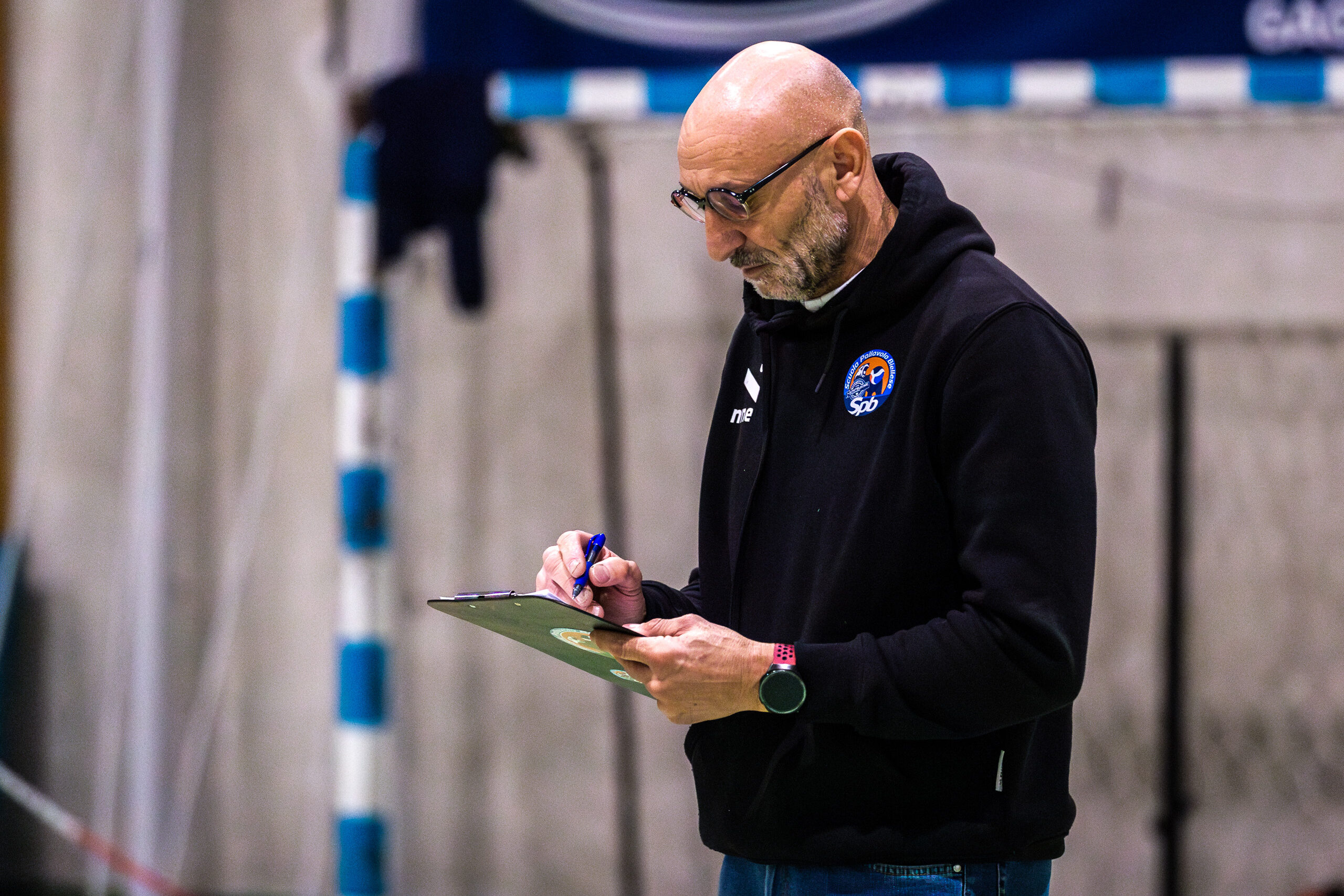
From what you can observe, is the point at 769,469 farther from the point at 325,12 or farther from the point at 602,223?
the point at 325,12

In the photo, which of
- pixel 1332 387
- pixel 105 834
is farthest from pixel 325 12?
pixel 1332 387

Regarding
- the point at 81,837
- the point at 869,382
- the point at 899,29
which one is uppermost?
the point at 899,29

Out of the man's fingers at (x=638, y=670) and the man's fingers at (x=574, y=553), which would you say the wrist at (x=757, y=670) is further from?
the man's fingers at (x=574, y=553)

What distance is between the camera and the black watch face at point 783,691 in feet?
3.91

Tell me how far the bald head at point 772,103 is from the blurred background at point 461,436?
74.2 inches

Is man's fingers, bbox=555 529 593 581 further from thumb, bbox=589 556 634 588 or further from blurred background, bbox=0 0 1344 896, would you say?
blurred background, bbox=0 0 1344 896

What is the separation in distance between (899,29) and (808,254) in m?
1.99

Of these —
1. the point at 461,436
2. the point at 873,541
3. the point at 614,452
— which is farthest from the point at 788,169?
the point at 461,436

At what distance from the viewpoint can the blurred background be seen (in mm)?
3350

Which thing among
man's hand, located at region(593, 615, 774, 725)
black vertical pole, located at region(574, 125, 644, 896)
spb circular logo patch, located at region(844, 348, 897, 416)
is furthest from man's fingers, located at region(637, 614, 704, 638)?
black vertical pole, located at region(574, 125, 644, 896)

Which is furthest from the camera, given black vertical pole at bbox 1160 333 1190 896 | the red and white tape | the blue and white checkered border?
black vertical pole at bbox 1160 333 1190 896

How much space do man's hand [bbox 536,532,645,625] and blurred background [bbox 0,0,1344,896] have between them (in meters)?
1.92

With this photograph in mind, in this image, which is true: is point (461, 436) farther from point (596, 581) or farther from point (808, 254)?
point (808, 254)

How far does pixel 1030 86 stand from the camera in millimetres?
3000
